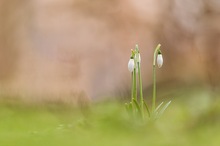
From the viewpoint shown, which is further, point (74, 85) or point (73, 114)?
point (74, 85)

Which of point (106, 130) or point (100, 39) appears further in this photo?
point (100, 39)

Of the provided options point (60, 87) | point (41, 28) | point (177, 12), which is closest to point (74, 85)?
point (60, 87)

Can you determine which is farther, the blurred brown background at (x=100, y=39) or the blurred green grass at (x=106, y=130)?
the blurred brown background at (x=100, y=39)

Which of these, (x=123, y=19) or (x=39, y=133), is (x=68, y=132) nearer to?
(x=39, y=133)

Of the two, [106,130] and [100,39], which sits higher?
[100,39]

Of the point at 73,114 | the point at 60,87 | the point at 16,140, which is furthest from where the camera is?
Answer: the point at 60,87

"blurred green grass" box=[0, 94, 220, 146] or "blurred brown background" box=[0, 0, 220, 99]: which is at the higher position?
"blurred brown background" box=[0, 0, 220, 99]

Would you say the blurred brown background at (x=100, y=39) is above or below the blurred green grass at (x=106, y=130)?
above

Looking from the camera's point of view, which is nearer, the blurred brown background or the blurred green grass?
the blurred green grass
